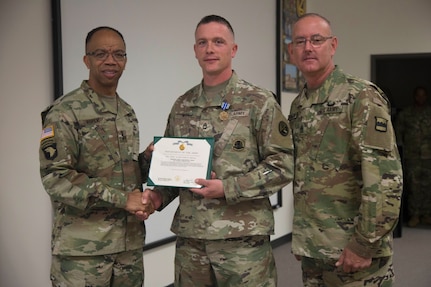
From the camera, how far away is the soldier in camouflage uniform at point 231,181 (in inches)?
72.2

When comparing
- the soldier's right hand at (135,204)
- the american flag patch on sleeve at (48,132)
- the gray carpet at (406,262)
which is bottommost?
the gray carpet at (406,262)

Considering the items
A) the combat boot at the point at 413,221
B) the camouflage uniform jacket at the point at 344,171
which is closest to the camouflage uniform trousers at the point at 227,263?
the camouflage uniform jacket at the point at 344,171

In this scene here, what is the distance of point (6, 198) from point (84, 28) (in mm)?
996

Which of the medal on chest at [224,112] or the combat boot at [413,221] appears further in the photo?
the combat boot at [413,221]

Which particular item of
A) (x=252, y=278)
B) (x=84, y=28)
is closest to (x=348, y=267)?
(x=252, y=278)

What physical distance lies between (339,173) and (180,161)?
0.60 m

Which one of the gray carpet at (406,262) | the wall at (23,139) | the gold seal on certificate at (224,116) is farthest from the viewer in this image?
the gray carpet at (406,262)

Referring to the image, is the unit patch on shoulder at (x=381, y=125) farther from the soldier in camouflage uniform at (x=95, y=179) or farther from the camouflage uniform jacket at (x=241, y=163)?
the soldier in camouflage uniform at (x=95, y=179)

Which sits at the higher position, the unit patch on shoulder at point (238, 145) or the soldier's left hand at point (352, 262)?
the unit patch on shoulder at point (238, 145)

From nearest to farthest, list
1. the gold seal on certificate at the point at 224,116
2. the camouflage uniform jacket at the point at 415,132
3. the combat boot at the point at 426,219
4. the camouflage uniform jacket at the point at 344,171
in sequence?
the camouflage uniform jacket at the point at 344,171 → the gold seal on certificate at the point at 224,116 → the camouflage uniform jacket at the point at 415,132 → the combat boot at the point at 426,219

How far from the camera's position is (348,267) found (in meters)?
1.74

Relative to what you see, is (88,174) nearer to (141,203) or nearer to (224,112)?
(141,203)

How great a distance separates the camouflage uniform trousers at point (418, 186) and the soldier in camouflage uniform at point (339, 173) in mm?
4190

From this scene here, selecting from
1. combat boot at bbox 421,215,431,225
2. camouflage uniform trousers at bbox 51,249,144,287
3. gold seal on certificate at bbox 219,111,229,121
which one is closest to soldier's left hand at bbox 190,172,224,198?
gold seal on certificate at bbox 219,111,229,121
